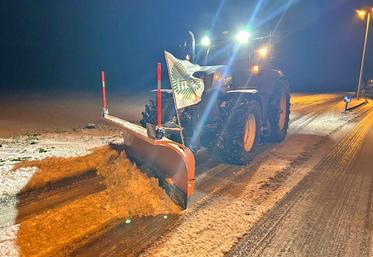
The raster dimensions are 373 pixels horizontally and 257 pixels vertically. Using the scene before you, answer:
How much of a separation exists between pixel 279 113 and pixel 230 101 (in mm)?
2432

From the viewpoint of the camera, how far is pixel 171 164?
3.99 metres

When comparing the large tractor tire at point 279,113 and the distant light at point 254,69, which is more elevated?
the distant light at point 254,69

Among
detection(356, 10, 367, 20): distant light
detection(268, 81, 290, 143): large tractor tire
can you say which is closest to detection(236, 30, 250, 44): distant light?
detection(268, 81, 290, 143): large tractor tire

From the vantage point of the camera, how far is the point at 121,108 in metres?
13.4

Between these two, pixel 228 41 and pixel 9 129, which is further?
pixel 9 129

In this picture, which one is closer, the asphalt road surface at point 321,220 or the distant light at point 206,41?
the asphalt road surface at point 321,220

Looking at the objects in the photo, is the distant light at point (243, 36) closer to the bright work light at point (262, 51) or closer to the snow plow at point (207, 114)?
the snow plow at point (207, 114)

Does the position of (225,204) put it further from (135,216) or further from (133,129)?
(133,129)

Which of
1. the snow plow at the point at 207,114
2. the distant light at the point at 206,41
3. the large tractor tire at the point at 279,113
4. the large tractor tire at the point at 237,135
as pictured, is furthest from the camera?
the large tractor tire at the point at 279,113

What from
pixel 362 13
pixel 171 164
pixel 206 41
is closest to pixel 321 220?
pixel 171 164

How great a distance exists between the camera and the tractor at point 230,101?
532 centimetres

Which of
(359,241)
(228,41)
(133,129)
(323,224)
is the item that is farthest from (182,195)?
(228,41)

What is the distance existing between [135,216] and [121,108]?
10.4 meters

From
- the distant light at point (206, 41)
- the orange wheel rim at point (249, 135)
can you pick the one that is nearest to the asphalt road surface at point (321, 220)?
the orange wheel rim at point (249, 135)
